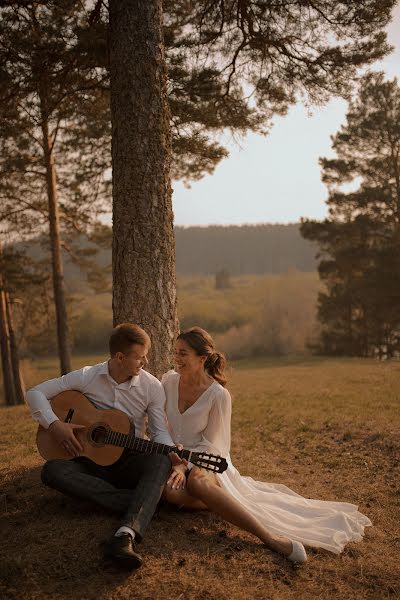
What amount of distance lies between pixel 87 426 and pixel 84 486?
0.46m

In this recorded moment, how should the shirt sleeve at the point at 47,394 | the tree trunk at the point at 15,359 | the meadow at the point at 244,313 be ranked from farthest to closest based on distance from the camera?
the meadow at the point at 244,313 → the tree trunk at the point at 15,359 → the shirt sleeve at the point at 47,394

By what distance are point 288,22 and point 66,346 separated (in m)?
10.6

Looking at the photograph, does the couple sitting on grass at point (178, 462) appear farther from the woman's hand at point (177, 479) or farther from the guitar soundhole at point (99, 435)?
the guitar soundhole at point (99, 435)

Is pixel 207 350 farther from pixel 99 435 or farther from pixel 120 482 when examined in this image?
pixel 120 482

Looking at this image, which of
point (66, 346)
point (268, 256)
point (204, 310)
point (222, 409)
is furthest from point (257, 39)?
point (268, 256)

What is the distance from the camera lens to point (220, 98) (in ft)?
29.6

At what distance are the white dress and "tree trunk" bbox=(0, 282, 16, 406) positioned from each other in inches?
525

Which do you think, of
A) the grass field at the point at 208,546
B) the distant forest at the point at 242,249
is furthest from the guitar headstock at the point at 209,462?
the distant forest at the point at 242,249

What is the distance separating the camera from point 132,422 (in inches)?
174

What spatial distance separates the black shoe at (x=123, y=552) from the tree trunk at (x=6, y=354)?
1428 cm

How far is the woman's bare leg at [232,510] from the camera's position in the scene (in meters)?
4.00

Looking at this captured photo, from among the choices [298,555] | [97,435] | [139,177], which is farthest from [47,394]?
[139,177]

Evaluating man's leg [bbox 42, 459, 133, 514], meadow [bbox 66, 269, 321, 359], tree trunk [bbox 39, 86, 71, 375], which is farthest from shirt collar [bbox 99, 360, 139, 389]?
meadow [bbox 66, 269, 321, 359]

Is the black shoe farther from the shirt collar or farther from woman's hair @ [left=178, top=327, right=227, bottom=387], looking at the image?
woman's hair @ [left=178, top=327, right=227, bottom=387]
